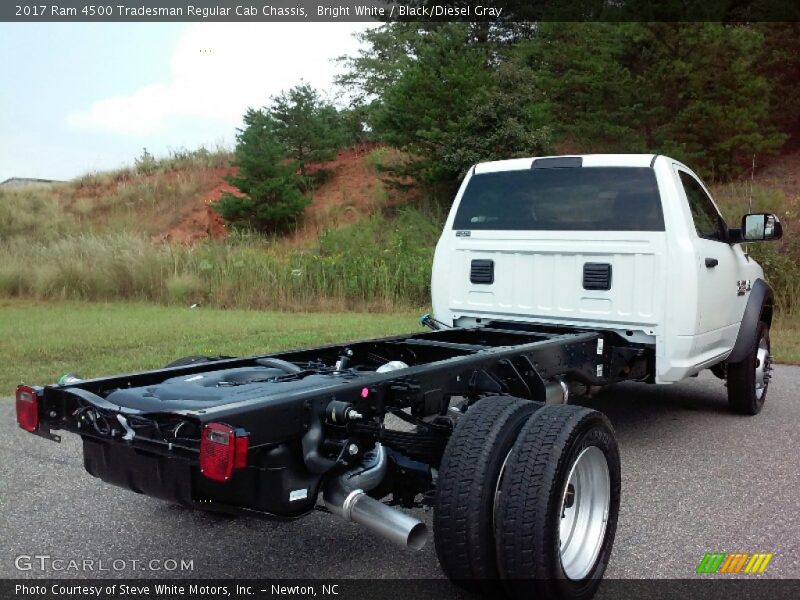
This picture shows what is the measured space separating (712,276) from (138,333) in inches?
319

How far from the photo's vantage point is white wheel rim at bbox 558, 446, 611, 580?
3303 millimetres

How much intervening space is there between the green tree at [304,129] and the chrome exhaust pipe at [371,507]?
27189 mm

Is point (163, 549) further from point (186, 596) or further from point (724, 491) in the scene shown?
point (724, 491)

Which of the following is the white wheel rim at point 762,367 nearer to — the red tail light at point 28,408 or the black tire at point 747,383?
the black tire at point 747,383

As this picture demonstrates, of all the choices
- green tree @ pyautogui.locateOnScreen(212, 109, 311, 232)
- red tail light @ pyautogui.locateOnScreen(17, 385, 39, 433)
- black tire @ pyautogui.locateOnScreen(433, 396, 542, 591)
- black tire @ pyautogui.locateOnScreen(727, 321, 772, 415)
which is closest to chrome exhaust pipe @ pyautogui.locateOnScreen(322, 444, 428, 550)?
black tire @ pyautogui.locateOnScreen(433, 396, 542, 591)

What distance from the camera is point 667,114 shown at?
23109mm

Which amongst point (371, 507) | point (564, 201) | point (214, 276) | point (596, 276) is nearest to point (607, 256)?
point (596, 276)

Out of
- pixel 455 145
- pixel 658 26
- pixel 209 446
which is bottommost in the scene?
pixel 209 446

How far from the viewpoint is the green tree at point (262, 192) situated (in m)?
26.8

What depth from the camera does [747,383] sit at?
255 inches

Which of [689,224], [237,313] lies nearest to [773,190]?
[237,313]

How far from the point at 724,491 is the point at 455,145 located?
19.0 metres

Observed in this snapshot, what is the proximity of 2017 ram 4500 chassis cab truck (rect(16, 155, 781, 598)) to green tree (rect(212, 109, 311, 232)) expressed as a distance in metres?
22.0

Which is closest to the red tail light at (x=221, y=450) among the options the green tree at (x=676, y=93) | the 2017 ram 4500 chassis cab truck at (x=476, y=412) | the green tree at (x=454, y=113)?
the 2017 ram 4500 chassis cab truck at (x=476, y=412)
